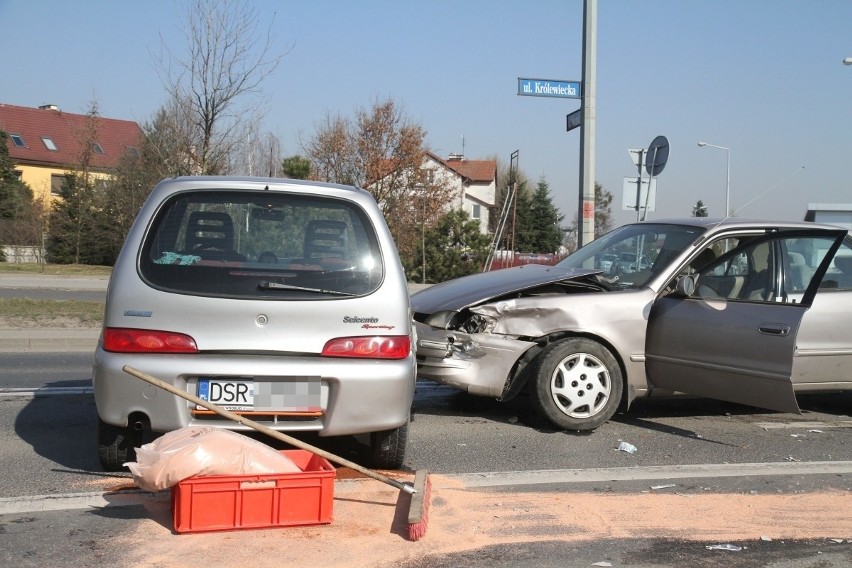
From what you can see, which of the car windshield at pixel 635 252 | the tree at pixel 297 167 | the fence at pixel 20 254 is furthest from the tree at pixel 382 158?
the car windshield at pixel 635 252

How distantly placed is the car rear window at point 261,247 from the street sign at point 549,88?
27.8ft

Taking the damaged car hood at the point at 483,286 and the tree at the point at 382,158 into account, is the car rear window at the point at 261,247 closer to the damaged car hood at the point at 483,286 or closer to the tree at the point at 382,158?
the damaged car hood at the point at 483,286

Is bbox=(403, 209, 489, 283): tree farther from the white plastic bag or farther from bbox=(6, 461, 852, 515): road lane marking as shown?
the white plastic bag

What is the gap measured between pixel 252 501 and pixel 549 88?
10070mm

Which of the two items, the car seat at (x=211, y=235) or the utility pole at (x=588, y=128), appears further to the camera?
the utility pole at (x=588, y=128)

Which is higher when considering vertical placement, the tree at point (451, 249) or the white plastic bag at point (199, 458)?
the tree at point (451, 249)

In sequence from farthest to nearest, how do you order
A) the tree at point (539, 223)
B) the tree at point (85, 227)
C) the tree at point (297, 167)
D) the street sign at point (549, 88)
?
the tree at point (539, 223) → the tree at point (85, 227) → the tree at point (297, 167) → the street sign at point (549, 88)

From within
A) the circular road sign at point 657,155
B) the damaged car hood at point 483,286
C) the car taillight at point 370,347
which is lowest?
the car taillight at point 370,347

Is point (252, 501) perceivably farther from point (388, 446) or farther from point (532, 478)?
point (532, 478)

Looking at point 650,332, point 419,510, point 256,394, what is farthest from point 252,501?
point 650,332

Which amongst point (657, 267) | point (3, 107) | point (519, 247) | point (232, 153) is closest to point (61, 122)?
point (3, 107)

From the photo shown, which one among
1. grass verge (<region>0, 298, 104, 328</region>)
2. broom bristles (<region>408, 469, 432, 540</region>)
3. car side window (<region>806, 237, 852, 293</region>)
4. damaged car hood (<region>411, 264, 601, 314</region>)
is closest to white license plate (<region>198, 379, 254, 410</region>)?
broom bristles (<region>408, 469, 432, 540</region>)

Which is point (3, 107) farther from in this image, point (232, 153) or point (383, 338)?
point (383, 338)

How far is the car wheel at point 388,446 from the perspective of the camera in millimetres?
5117
